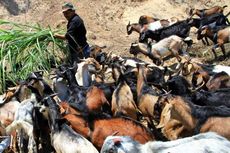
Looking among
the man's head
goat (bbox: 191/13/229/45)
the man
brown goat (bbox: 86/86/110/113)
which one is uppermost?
the man's head

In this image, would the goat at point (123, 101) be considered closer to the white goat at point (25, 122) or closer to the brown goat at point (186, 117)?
the brown goat at point (186, 117)

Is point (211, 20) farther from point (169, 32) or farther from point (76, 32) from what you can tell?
point (76, 32)

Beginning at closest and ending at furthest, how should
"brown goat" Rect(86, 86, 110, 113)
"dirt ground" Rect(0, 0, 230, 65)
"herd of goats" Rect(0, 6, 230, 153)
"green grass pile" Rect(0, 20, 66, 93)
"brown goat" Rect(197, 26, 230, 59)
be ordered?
"herd of goats" Rect(0, 6, 230, 153), "brown goat" Rect(86, 86, 110, 113), "green grass pile" Rect(0, 20, 66, 93), "brown goat" Rect(197, 26, 230, 59), "dirt ground" Rect(0, 0, 230, 65)

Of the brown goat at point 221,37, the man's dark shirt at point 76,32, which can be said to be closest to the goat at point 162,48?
the brown goat at point 221,37

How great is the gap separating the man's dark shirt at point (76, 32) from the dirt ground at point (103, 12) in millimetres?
5541

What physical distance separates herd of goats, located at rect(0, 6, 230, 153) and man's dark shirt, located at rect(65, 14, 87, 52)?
50 cm

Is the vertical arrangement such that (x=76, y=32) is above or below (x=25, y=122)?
above

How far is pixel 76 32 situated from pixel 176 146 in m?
5.46

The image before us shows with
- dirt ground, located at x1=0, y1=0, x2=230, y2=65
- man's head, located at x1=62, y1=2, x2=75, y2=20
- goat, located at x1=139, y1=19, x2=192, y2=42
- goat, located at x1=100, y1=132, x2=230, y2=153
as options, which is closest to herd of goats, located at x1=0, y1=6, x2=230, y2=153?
goat, located at x1=100, y1=132, x2=230, y2=153

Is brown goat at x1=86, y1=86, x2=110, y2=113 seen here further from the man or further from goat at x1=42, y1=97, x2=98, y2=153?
the man

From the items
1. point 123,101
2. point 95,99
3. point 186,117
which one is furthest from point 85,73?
point 186,117

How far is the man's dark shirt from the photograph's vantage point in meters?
10.2

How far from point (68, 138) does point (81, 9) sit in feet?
39.1

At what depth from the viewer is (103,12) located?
1819 centimetres
